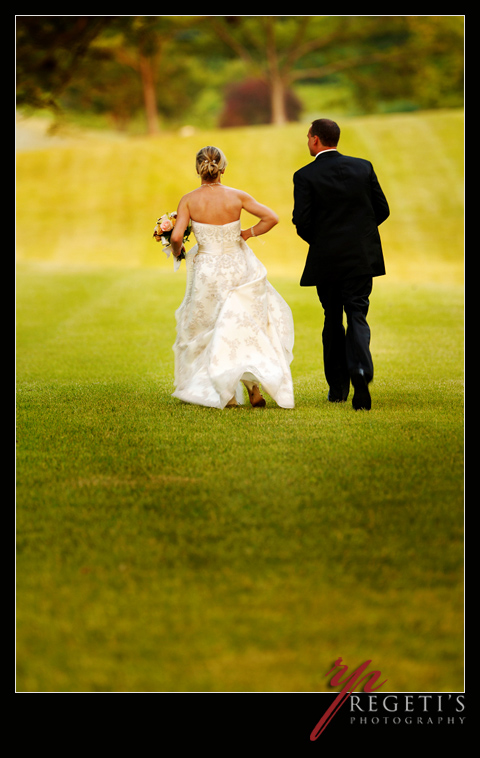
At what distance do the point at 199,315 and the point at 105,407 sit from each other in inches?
46.8

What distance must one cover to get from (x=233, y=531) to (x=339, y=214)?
375 centimetres

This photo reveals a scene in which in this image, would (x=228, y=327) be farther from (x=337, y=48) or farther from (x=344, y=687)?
(x=337, y=48)

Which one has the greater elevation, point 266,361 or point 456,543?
point 266,361

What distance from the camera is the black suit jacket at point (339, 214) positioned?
731cm

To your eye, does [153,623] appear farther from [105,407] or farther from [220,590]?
[105,407]

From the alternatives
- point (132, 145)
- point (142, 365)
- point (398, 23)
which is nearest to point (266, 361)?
point (142, 365)

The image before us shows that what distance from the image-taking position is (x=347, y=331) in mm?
7512

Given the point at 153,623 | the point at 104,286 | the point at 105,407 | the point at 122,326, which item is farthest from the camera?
the point at 104,286

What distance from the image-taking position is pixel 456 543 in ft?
14.2

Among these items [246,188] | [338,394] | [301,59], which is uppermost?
[301,59]

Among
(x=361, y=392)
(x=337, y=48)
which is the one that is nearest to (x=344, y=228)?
(x=361, y=392)

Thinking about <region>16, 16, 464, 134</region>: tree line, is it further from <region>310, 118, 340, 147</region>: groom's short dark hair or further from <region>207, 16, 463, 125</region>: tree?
<region>310, 118, 340, 147</region>: groom's short dark hair

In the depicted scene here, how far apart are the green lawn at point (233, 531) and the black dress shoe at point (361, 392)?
0.43ft

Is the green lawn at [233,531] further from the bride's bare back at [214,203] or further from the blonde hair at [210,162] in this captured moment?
the blonde hair at [210,162]
